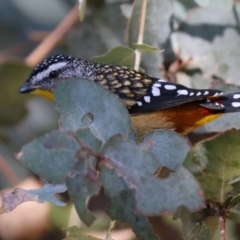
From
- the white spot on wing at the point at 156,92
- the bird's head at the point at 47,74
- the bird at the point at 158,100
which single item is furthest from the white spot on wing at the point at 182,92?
the bird's head at the point at 47,74

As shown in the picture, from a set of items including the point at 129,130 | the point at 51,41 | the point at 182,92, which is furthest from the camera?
the point at 51,41

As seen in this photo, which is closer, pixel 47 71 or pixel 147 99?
pixel 147 99

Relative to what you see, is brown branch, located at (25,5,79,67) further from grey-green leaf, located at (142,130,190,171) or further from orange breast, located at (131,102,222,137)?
grey-green leaf, located at (142,130,190,171)

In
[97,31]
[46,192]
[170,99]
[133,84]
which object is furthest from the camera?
[97,31]

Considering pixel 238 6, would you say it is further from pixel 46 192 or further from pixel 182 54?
pixel 46 192

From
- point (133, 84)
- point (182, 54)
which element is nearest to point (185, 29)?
point (182, 54)

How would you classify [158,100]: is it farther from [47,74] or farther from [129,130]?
[129,130]

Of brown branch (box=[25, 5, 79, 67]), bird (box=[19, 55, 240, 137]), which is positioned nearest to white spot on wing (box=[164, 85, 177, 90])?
bird (box=[19, 55, 240, 137])

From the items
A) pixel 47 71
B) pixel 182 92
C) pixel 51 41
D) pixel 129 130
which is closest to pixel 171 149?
pixel 129 130
